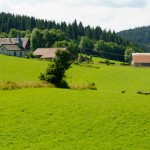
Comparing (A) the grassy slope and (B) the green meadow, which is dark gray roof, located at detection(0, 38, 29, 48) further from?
(B) the green meadow

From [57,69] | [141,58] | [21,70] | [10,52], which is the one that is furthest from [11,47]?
[57,69]

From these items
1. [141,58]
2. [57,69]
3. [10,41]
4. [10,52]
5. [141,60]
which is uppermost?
[10,41]

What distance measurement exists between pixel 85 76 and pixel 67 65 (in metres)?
20.9

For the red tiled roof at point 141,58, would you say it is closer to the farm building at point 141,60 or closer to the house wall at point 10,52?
the farm building at point 141,60

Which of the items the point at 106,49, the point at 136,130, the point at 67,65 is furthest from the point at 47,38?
the point at 136,130

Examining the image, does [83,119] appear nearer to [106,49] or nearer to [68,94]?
[68,94]

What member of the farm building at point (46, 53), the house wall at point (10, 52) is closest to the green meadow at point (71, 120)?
the farm building at point (46, 53)

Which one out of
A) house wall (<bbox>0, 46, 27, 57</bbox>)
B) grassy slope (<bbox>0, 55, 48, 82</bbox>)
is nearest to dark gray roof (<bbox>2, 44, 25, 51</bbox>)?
house wall (<bbox>0, 46, 27, 57</bbox>)

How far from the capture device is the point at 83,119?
26750mm

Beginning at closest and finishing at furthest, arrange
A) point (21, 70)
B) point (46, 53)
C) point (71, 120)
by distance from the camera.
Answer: point (71, 120) < point (21, 70) < point (46, 53)

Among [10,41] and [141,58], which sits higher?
[10,41]

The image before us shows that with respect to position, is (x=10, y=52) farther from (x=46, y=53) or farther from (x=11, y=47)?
(x=46, y=53)

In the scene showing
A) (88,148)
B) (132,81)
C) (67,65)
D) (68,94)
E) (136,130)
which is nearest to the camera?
(88,148)

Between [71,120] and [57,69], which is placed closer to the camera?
[71,120]
